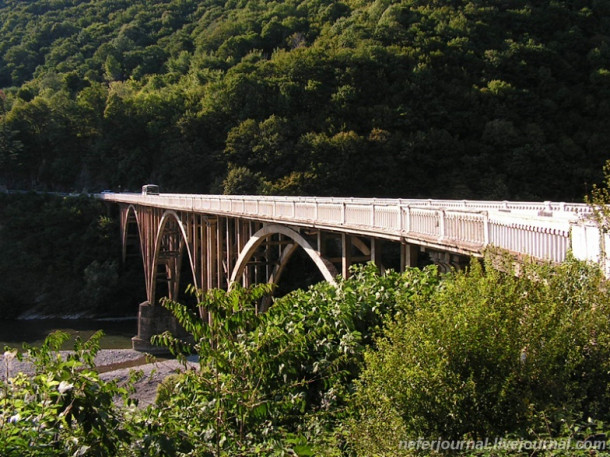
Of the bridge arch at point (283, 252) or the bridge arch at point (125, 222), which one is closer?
the bridge arch at point (283, 252)

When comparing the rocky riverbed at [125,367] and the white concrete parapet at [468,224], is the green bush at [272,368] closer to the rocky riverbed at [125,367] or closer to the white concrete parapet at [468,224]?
the white concrete parapet at [468,224]

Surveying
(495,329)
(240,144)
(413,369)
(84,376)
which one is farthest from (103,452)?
(240,144)

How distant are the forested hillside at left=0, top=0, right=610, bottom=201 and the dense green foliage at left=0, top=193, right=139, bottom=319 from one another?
8949 millimetres

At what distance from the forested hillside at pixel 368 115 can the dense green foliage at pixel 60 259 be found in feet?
29.4

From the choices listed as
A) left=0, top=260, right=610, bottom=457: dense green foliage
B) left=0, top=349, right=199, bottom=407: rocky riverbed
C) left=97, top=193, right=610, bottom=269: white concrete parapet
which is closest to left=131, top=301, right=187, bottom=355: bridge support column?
left=0, top=349, right=199, bottom=407: rocky riverbed

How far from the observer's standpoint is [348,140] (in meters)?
44.2

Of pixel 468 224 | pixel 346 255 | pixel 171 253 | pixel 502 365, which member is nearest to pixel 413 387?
pixel 502 365

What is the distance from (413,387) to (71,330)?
3730cm

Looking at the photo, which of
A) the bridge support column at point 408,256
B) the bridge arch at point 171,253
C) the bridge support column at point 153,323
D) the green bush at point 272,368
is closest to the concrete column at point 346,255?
the bridge support column at point 408,256

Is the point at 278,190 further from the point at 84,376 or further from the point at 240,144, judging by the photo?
the point at 84,376

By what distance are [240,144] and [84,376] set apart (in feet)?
149

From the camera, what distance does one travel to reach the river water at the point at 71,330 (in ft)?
115

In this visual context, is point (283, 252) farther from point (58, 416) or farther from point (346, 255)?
point (58, 416)

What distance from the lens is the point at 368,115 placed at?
4806cm
